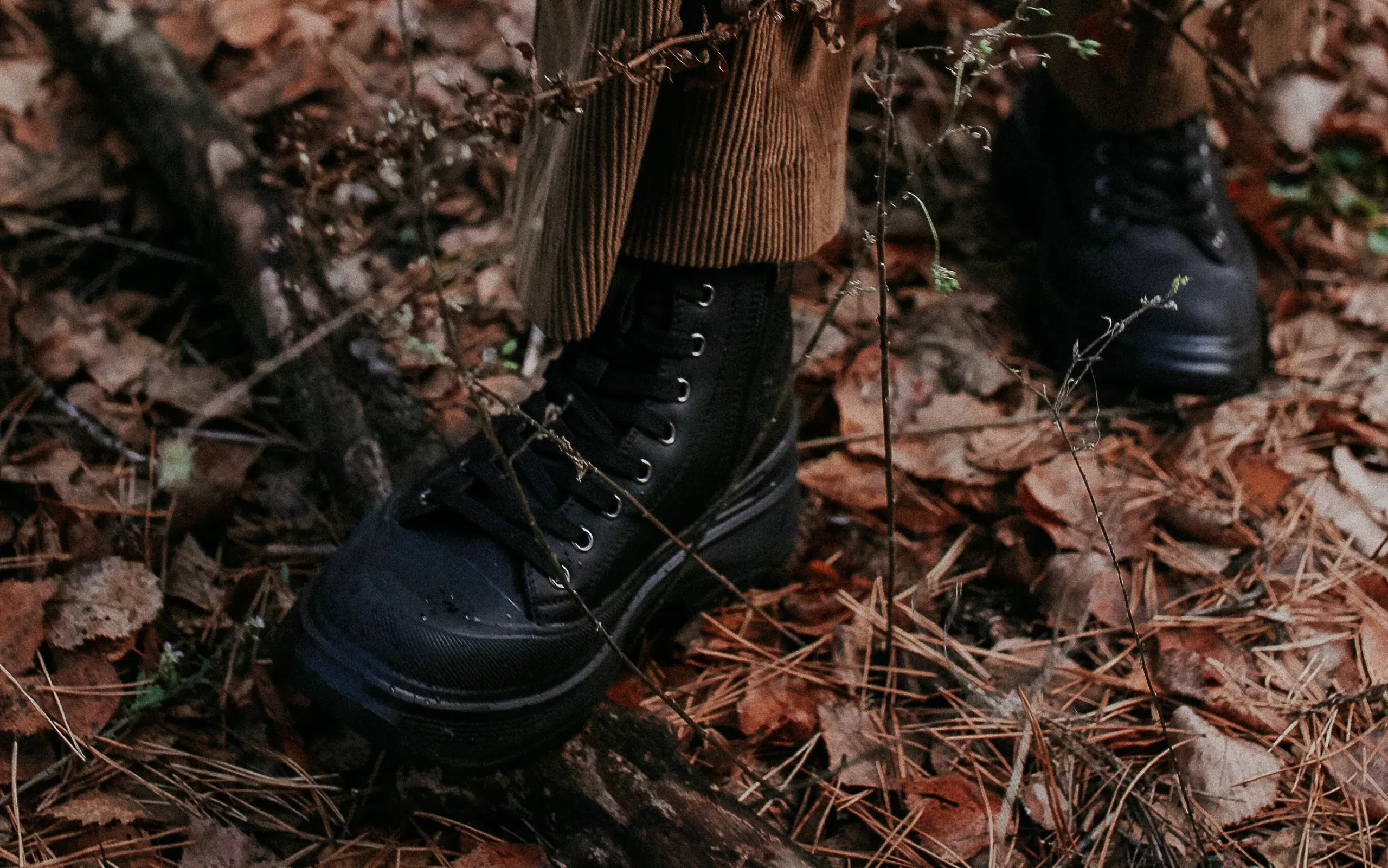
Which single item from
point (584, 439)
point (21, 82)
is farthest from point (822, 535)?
point (21, 82)

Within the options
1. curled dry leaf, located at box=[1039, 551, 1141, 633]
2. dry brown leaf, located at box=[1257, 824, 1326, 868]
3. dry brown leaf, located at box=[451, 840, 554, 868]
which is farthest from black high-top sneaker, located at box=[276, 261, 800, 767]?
dry brown leaf, located at box=[1257, 824, 1326, 868]

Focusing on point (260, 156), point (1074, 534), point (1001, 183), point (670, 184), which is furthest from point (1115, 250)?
point (260, 156)

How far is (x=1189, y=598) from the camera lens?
5.44ft

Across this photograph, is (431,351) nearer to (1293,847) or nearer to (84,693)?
(84,693)

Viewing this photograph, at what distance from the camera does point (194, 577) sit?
64.7 inches

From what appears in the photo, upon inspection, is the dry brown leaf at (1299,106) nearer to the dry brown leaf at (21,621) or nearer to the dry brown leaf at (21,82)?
the dry brown leaf at (21,621)

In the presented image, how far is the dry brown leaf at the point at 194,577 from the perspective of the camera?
161 centimetres

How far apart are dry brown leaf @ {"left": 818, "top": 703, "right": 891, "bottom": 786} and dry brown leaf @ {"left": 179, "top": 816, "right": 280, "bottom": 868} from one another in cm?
77

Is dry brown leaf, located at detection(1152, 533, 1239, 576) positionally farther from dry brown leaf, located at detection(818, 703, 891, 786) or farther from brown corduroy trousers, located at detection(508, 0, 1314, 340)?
brown corduroy trousers, located at detection(508, 0, 1314, 340)

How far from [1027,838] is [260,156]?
197 cm

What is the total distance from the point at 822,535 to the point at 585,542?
0.57m

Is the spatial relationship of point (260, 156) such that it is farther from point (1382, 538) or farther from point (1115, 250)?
point (1382, 538)

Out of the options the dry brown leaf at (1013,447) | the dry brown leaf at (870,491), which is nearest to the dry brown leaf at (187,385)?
the dry brown leaf at (870,491)

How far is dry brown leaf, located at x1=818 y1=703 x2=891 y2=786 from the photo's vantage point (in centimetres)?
140
